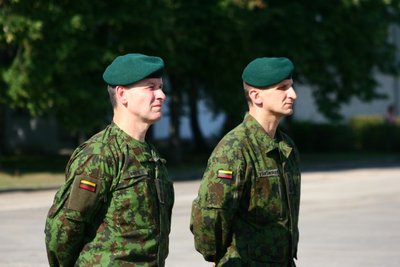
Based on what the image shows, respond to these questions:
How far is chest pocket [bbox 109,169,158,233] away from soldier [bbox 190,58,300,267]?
30.2 inches

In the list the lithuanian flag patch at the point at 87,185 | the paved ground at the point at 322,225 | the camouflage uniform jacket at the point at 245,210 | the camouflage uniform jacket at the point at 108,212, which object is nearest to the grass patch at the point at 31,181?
the paved ground at the point at 322,225

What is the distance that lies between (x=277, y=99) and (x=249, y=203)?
594 mm

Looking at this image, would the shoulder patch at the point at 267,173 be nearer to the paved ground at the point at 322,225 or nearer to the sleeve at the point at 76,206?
the sleeve at the point at 76,206

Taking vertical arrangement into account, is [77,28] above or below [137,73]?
below

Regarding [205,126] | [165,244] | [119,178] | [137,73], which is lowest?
[205,126]

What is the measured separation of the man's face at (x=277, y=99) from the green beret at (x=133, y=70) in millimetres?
941

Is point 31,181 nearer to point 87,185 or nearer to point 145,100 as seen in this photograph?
point 145,100

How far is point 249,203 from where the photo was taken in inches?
225

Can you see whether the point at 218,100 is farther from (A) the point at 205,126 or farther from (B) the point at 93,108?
(A) the point at 205,126

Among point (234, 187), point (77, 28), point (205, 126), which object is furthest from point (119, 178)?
point (205, 126)

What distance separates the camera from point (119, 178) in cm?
490

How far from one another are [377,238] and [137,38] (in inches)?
534

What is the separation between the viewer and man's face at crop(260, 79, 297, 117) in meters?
5.86

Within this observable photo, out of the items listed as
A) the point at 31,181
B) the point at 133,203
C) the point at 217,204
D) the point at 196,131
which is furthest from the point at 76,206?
the point at 196,131
